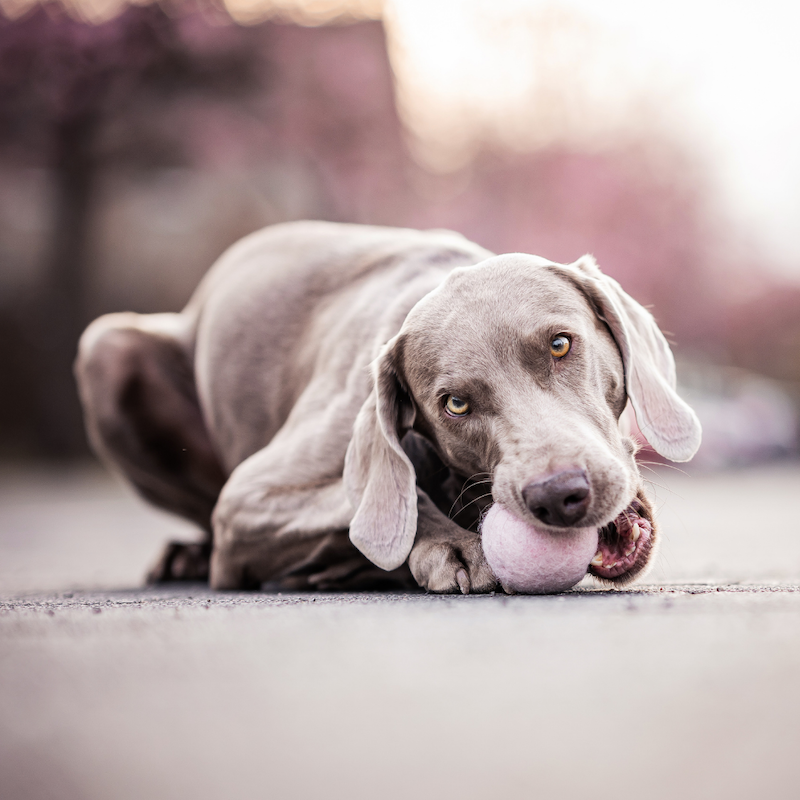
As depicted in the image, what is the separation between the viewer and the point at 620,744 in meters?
1.19

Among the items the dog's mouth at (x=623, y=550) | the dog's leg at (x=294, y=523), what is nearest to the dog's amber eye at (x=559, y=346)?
the dog's mouth at (x=623, y=550)

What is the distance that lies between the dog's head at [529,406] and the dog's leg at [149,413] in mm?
1795

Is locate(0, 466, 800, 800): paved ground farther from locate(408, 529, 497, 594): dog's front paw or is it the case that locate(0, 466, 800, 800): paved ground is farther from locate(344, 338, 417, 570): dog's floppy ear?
locate(344, 338, 417, 570): dog's floppy ear

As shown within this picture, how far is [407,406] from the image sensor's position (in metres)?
2.98

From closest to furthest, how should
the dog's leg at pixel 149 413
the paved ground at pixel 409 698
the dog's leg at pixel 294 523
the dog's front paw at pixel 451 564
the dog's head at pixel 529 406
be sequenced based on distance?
the paved ground at pixel 409 698
the dog's head at pixel 529 406
the dog's front paw at pixel 451 564
the dog's leg at pixel 294 523
the dog's leg at pixel 149 413

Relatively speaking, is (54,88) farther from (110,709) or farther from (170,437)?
(110,709)

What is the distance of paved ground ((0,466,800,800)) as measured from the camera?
113 cm

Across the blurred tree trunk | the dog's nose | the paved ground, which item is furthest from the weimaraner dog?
the blurred tree trunk

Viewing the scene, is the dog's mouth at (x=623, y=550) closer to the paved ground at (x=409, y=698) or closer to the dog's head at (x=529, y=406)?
the dog's head at (x=529, y=406)

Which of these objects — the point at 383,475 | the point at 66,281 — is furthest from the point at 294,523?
the point at 66,281

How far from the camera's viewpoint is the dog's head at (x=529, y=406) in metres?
2.33

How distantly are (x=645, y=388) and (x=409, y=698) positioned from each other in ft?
5.69

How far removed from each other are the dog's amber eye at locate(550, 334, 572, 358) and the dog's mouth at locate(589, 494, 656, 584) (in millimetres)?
461

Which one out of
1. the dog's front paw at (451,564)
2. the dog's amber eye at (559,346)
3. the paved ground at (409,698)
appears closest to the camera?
the paved ground at (409,698)
